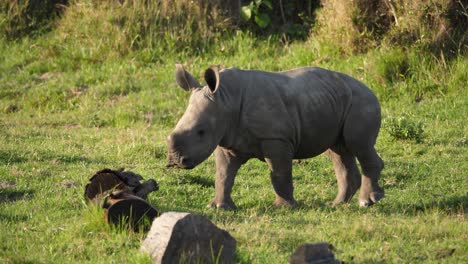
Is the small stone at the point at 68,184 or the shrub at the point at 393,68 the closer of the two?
the small stone at the point at 68,184

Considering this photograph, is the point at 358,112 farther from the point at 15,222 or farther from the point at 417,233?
the point at 15,222

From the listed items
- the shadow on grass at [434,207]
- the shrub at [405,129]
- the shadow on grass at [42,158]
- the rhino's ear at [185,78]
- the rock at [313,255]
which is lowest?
the shrub at [405,129]

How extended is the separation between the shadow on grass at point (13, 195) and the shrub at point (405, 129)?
462 cm

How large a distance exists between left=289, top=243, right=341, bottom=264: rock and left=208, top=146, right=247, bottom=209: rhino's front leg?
2.78 metres

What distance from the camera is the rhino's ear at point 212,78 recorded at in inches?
332

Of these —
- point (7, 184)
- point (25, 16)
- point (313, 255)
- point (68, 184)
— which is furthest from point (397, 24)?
point (313, 255)

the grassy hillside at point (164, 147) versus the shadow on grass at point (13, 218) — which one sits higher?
the shadow on grass at point (13, 218)

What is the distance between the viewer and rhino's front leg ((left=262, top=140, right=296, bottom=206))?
8.66 metres

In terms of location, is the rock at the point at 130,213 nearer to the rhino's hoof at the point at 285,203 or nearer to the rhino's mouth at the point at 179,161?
the rhino's mouth at the point at 179,161

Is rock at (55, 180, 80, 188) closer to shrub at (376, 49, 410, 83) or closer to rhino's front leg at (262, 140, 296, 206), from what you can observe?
rhino's front leg at (262, 140, 296, 206)

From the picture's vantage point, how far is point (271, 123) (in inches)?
340

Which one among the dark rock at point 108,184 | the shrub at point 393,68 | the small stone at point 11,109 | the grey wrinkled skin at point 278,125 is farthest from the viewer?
the small stone at point 11,109

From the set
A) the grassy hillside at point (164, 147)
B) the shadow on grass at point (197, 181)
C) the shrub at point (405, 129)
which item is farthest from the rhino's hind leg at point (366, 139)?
the shrub at point (405, 129)

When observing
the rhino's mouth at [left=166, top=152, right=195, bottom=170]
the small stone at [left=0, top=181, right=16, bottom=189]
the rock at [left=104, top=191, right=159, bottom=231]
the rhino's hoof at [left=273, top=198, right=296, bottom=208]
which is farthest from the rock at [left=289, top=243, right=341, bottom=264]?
the small stone at [left=0, top=181, right=16, bottom=189]
